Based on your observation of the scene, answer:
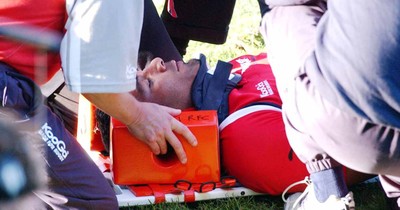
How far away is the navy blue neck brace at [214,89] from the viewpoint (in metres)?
2.71

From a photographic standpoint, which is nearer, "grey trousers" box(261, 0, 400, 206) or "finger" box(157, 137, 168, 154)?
"grey trousers" box(261, 0, 400, 206)

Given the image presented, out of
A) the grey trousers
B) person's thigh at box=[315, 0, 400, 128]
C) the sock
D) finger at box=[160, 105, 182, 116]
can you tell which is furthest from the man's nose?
person's thigh at box=[315, 0, 400, 128]

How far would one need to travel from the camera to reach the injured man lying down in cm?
254

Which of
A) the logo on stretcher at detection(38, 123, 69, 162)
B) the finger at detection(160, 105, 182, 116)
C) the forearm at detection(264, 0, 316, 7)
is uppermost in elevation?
the forearm at detection(264, 0, 316, 7)

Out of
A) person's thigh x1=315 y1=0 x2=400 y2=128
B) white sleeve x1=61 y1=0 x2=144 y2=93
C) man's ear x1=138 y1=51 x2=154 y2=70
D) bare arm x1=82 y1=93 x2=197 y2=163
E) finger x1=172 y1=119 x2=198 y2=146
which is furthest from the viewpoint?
man's ear x1=138 y1=51 x2=154 y2=70

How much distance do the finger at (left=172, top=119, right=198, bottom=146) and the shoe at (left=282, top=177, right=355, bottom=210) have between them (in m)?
0.35

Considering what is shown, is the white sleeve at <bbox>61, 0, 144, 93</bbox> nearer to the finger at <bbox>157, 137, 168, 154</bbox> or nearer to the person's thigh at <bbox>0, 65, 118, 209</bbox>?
the person's thigh at <bbox>0, 65, 118, 209</bbox>

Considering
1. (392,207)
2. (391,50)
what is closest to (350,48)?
(391,50)

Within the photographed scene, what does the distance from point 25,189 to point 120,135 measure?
56.6 inches

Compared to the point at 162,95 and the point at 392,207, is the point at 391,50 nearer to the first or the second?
the point at 392,207

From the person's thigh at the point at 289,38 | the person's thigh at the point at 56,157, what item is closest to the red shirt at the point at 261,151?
the person's thigh at the point at 289,38

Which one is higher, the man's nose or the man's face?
the man's nose

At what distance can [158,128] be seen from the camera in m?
2.48

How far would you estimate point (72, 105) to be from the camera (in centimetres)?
300
